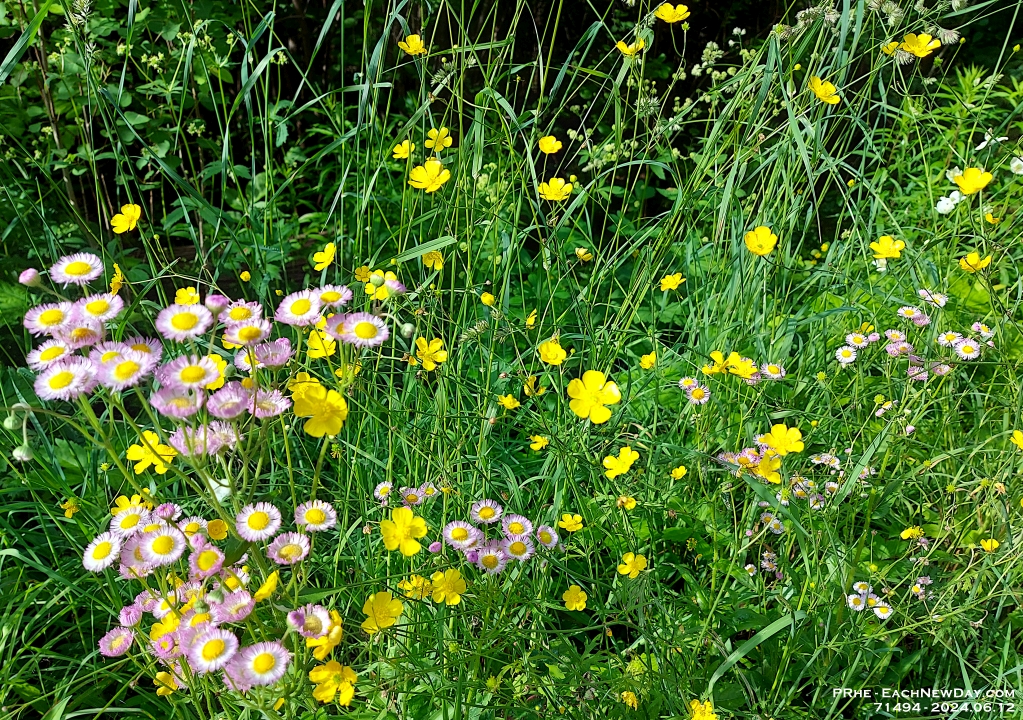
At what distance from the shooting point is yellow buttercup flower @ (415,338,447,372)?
3.67 feet

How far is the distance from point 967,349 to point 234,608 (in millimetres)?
1326

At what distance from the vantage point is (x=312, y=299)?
79cm

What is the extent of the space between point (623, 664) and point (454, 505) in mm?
333

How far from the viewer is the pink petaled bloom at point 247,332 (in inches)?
27.0

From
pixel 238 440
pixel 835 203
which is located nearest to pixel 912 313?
pixel 238 440

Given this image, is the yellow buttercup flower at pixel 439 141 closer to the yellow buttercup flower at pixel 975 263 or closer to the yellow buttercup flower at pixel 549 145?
the yellow buttercup flower at pixel 549 145

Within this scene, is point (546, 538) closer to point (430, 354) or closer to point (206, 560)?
point (430, 354)

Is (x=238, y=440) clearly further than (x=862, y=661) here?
No

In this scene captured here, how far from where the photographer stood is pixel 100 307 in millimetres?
702

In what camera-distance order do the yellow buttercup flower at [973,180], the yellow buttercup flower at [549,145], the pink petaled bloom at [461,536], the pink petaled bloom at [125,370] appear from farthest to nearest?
the yellow buttercup flower at [549,145], the yellow buttercup flower at [973,180], the pink petaled bloom at [461,536], the pink petaled bloom at [125,370]

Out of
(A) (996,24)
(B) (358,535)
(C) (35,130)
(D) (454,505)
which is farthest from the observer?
(A) (996,24)

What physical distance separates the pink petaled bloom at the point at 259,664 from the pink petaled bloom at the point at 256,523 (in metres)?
0.10

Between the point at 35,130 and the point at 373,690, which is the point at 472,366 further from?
the point at 35,130

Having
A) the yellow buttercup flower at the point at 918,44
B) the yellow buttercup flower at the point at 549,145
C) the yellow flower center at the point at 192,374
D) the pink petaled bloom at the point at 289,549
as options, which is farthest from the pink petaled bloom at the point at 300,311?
the yellow buttercup flower at the point at 918,44
